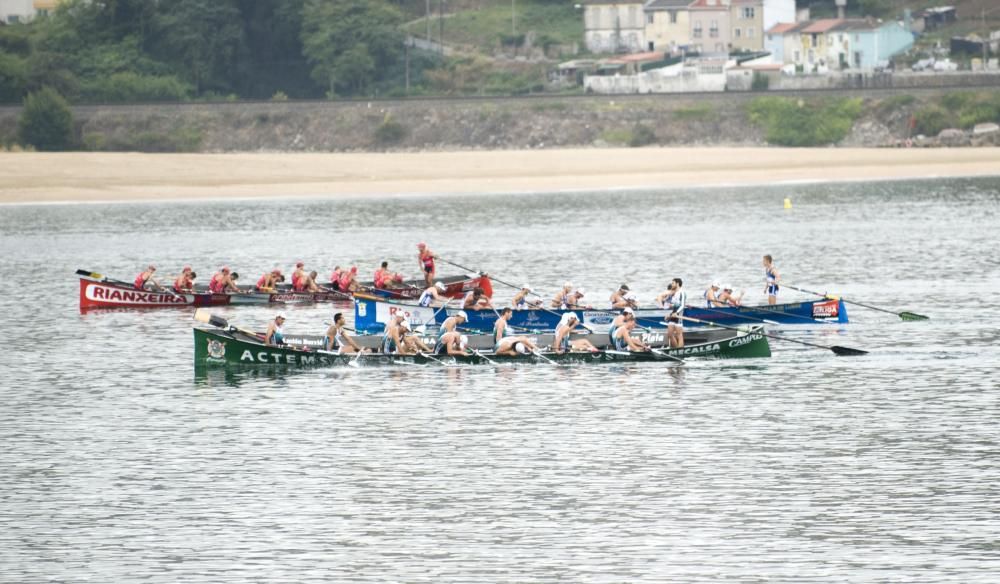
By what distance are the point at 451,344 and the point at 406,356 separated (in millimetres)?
1449

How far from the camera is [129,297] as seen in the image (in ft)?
194

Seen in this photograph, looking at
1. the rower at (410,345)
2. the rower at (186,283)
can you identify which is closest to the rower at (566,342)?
the rower at (410,345)

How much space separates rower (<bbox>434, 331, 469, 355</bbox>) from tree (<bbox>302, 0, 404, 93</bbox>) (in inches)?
4396

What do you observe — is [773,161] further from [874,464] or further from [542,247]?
[874,464]

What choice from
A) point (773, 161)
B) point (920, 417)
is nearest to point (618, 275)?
point (920, 417)

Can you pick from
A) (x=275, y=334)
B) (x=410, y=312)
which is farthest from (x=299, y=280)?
(x=275, y=334)

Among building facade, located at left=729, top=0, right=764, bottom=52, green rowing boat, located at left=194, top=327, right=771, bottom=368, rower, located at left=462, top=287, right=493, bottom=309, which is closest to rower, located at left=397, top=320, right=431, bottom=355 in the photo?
green rowing boat, located at left=194, top=327, right=771, bottom=368

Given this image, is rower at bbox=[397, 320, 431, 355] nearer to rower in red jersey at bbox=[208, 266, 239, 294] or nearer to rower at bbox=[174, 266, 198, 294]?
rower in red jersey at bbox=[208, 266, 239, 294]

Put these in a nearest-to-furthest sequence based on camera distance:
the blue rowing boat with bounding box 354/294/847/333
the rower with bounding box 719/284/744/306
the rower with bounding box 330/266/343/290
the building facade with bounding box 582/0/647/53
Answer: the blue rowing boat with bounding box 354/294/847/333
the rower with bounding box 719/284/744/306
the rower with bounding box 330/266/343/290
the building facade with bounding box 582/0/647/53

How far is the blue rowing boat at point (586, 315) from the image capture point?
44906 millimetres

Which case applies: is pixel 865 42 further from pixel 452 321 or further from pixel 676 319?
pixel 452 321

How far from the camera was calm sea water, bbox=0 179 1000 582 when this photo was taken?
2508 centimetres

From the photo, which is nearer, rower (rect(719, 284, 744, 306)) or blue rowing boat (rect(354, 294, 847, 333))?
blue rowing boat (rect(354, 294, 847, 333))

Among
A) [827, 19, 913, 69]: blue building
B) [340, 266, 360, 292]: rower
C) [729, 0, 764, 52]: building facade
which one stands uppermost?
[729, 0, 764, 52]: building facade
